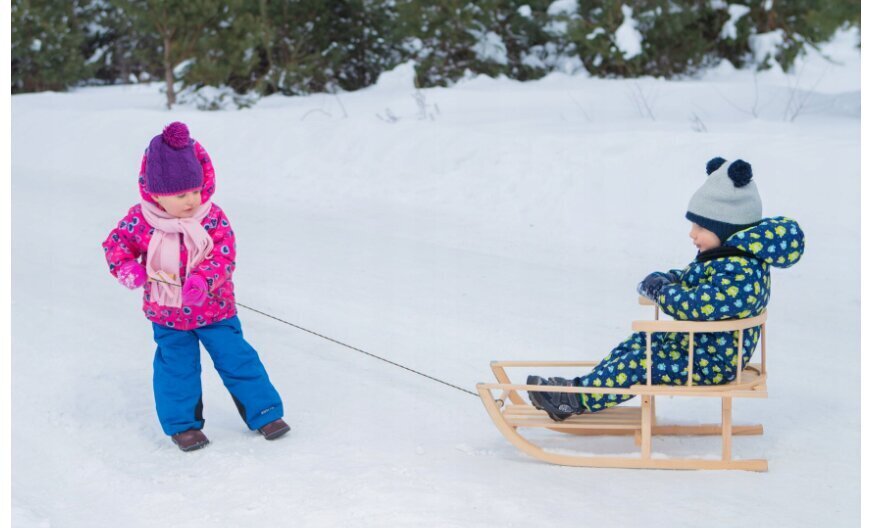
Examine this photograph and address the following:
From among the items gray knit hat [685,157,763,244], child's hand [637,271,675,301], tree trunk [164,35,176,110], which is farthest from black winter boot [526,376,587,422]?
tree trunk [164,35,176,110]

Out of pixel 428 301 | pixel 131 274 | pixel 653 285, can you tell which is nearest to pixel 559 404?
pixel 653 285

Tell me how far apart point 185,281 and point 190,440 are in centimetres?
65

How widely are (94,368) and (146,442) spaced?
92 cm

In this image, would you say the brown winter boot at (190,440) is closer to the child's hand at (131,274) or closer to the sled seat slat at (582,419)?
the child's hand at (131,274)

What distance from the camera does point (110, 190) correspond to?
869cm

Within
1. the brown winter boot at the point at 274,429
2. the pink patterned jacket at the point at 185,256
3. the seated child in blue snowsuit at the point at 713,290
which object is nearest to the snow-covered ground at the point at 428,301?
the brown winter boot at the point at 274,429

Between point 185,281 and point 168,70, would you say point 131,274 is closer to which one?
point 185,281

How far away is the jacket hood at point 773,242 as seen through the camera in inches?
142

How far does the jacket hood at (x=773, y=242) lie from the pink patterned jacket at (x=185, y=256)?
1933mm

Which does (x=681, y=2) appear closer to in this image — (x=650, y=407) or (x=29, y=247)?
(x=29, y=247)


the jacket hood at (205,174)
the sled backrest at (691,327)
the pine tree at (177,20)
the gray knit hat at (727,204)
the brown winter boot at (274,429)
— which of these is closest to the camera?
the sled backrest at (691,327)

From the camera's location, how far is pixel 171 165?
376cm

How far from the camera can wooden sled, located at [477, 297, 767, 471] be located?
3593 millimetres
